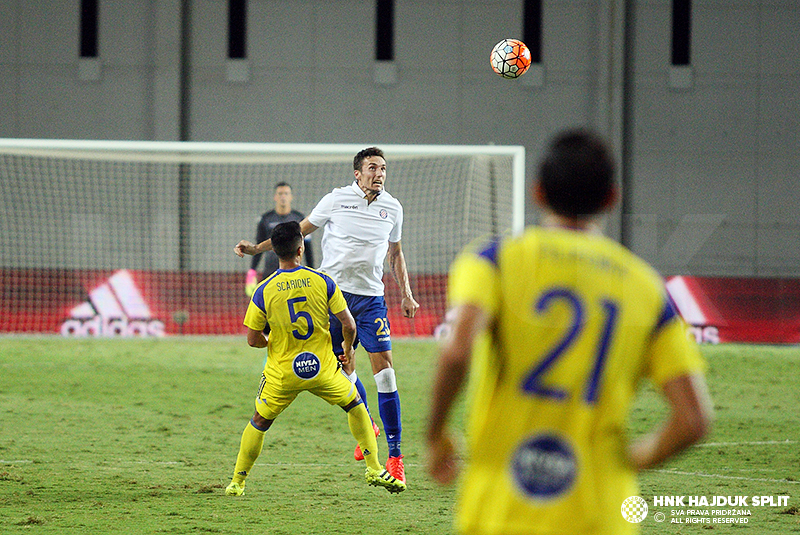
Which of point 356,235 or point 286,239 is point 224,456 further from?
point 286,239

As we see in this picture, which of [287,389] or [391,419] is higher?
[287,389]

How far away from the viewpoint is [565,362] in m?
1.82

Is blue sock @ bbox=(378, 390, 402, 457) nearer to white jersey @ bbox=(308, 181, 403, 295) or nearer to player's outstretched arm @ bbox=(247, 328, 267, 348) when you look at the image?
white jersey @ bbox=(308, 181, 403, 295)

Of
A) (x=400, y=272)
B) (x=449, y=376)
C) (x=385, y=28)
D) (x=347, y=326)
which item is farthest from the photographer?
(x=385, y=28)

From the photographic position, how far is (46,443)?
22.5 feet

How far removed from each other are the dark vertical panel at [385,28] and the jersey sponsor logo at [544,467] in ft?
58.1

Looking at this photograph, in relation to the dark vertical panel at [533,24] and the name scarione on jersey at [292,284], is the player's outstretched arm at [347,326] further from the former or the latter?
the dark vertical panel at [533,24]

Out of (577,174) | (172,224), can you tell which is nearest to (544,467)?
(577,174)

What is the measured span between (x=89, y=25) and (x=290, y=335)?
51.3 feet

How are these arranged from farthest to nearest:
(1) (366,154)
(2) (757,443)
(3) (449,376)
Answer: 1. (2) (757,443)
2. (1) (366,154)
3. (3) (449,376)

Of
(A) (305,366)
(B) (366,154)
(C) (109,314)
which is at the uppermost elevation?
(B) (366,154)

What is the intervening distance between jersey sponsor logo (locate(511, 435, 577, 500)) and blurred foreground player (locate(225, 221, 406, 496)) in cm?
333

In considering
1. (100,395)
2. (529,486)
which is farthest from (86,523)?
(100,395)

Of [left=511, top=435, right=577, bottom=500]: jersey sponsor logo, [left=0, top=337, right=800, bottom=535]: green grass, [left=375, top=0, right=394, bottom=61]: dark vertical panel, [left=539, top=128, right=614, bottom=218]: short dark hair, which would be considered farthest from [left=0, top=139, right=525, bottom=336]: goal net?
[left=511, top=435, right=577, bottom=500]: jersey sponsor logo
